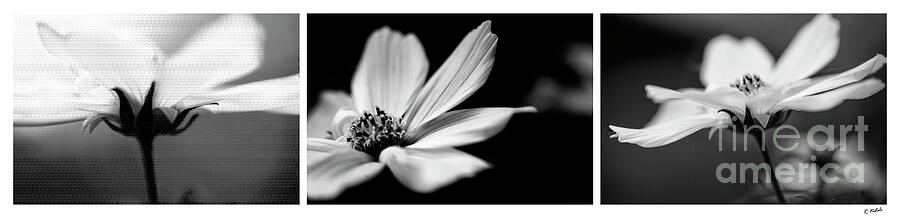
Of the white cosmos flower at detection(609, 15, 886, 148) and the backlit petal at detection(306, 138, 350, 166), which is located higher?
the white cosmos flower at detection(609, 15, 886, 148)

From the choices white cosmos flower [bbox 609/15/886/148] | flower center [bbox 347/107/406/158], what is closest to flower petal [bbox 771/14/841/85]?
white cosmos flower [bbox 609/15/886/148]

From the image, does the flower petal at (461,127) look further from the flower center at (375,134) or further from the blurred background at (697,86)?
the blurred background at (697,86)

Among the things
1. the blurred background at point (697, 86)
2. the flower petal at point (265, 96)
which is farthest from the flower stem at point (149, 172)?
the blurred background at point (697, 86)

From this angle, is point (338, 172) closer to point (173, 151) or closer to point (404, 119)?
point (404, 119)

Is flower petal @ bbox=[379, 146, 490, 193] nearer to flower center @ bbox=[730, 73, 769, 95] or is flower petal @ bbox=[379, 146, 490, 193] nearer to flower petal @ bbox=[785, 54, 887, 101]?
flower center @ bbox=[730, 73, 769, 95]
